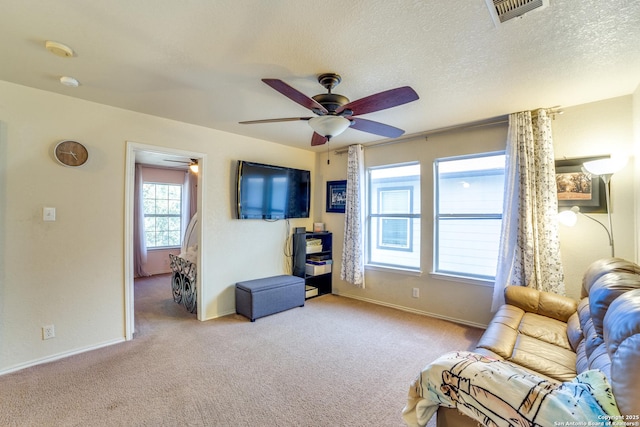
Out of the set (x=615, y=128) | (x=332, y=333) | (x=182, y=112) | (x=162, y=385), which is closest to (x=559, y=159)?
(x=615, y=128)

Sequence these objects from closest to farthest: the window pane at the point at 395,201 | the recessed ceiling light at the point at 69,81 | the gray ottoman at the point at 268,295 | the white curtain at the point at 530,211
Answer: the recessed ceiling light at the point at 69,81
the white curtain at the point at 530,211
the gray ottoman at the point at 268,295
the window pane at the point at 395,201

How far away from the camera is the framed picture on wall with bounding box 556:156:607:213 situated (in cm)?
265

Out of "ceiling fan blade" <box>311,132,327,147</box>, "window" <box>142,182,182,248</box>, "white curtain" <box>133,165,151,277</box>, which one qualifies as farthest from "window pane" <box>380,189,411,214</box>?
"white curtain" <box>133,165,151,277</box>

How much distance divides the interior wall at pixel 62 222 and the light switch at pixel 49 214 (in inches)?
1.3

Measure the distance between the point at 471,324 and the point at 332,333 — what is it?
5.63 feet

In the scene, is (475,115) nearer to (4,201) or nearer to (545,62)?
(545,62)

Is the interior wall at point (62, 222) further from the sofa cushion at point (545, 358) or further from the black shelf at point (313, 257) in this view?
the sofa cushion at point (545, 358)

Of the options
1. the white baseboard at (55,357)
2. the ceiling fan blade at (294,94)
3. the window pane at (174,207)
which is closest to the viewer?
the ceiling fan blade at (294,94)

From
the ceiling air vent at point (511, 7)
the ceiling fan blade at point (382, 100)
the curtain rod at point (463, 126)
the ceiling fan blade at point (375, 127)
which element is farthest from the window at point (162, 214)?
the ceiling air vent at point (511, 7)

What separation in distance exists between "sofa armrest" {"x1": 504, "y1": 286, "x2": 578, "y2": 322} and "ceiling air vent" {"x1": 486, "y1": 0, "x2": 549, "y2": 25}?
2.27 meters

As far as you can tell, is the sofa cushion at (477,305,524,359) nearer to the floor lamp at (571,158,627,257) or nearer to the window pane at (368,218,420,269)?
the floor lamp at (571,158,627,257)

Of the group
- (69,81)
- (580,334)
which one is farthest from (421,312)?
(69,81)

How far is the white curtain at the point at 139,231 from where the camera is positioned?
225 inches

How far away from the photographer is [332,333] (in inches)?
124
